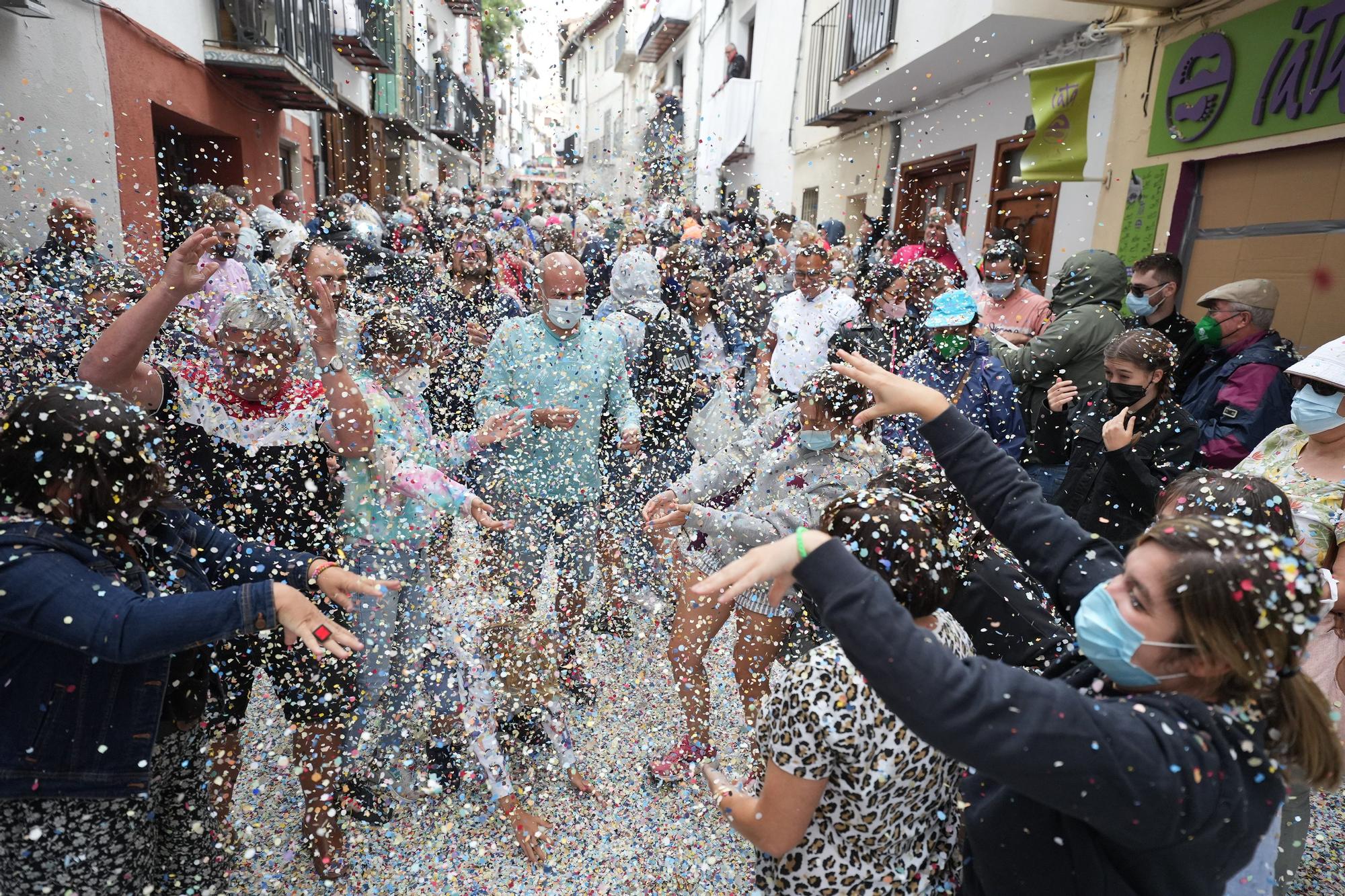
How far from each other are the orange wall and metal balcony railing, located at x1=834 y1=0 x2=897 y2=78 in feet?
25.5

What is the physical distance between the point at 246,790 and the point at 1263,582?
10.2 feet

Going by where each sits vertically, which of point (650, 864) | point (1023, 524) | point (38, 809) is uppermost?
point (1023, 524)

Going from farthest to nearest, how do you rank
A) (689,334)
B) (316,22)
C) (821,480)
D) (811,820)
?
(316,22) → (689,334) → (821,480) → (811,820)

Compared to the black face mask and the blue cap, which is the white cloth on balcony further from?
the black face mask

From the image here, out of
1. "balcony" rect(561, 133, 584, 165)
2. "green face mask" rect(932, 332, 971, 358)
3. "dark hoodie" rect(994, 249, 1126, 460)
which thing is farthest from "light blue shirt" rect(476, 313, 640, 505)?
"balcony" rect(561, 133, 584, 165)

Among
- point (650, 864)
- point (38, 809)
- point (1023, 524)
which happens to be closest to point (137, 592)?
point (38, 809)

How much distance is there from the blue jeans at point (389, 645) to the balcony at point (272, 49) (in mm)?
9058

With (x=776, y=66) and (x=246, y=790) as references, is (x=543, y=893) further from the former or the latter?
(x=776, y=66)

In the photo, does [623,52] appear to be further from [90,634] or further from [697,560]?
[90,634]

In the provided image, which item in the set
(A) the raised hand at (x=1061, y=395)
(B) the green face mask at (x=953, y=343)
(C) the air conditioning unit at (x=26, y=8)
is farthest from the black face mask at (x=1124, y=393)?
(C) the air conditioning unit at (x=26, y=8)

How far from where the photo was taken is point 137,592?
5.46 feet

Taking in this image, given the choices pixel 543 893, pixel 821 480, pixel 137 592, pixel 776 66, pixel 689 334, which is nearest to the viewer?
pixel 137 592

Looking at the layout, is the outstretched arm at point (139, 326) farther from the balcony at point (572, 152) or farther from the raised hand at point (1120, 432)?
the balcony at point (572, 152)

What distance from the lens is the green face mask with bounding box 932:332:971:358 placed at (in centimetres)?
376
